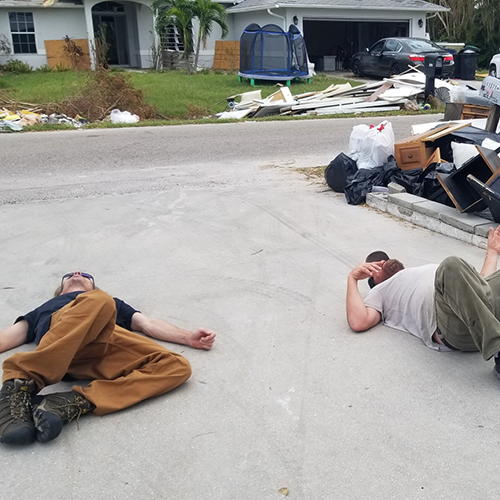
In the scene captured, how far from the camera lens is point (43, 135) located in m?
12.9

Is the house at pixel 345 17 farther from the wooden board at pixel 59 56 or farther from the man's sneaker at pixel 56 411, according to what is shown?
the man's sneaker at pixel 56 411

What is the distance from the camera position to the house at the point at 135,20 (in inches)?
1030

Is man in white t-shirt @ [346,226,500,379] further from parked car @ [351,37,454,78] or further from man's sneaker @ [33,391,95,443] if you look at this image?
parked car @ [351,37,454,78]

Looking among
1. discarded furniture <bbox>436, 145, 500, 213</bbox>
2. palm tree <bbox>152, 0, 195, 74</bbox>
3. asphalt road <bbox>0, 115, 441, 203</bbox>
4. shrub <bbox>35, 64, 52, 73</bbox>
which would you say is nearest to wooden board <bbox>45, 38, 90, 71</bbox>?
shrub <bbox>35, 64, 52, 73</bbox>

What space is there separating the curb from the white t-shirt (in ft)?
6.36

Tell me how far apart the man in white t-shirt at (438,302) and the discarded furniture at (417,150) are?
3000 millimetres

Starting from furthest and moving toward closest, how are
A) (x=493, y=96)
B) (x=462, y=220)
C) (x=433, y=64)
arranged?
(x=433, y=64) < (x=493, y=96) < (x=462, y=220)

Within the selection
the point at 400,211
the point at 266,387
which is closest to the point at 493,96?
the point at 400,211

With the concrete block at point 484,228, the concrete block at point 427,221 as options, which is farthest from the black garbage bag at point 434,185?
the concrete block at point 484,228

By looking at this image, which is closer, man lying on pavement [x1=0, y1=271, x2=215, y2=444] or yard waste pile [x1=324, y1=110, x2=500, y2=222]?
man lying on pavement [x1=0, y1=271, x2=215, y2=444]

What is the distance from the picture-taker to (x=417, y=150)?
273 inches

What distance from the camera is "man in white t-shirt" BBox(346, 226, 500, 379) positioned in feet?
10.5

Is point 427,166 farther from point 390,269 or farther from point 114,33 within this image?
point 114,33

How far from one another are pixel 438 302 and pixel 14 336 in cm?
254
